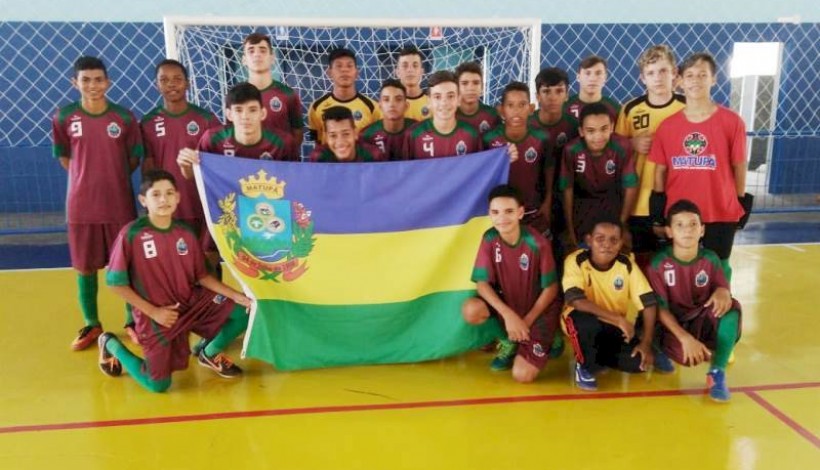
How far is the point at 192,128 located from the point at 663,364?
282cm

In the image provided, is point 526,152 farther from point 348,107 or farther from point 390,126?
point 348,107

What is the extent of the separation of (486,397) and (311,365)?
89cm

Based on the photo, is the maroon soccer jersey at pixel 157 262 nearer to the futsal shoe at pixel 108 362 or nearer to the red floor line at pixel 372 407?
the futsal shoe at pixel 108 362

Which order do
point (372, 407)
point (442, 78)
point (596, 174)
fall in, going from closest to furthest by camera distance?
point (372, 407)
point (442, 78)
point (596, 174)

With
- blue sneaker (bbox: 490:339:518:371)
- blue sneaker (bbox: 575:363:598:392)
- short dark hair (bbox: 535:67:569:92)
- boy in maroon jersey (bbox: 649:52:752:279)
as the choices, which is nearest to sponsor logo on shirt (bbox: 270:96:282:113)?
short dark hair (bbox: 535:67:569:92)

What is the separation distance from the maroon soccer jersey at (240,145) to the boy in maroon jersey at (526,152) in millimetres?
1122

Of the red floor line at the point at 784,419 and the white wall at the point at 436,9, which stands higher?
the white wall at the point at 436,9

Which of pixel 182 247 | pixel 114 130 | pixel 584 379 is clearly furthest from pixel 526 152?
pixel 114 130

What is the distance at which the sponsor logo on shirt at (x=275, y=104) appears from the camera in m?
3.96

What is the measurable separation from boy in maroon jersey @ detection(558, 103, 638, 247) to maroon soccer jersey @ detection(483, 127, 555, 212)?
0.12m

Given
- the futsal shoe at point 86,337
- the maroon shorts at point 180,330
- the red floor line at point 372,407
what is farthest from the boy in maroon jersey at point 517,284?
the futsal shoe at point 86,337

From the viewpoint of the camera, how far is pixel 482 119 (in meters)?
3.89

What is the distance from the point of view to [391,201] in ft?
11.1

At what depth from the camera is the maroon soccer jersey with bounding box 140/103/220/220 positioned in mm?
3725
